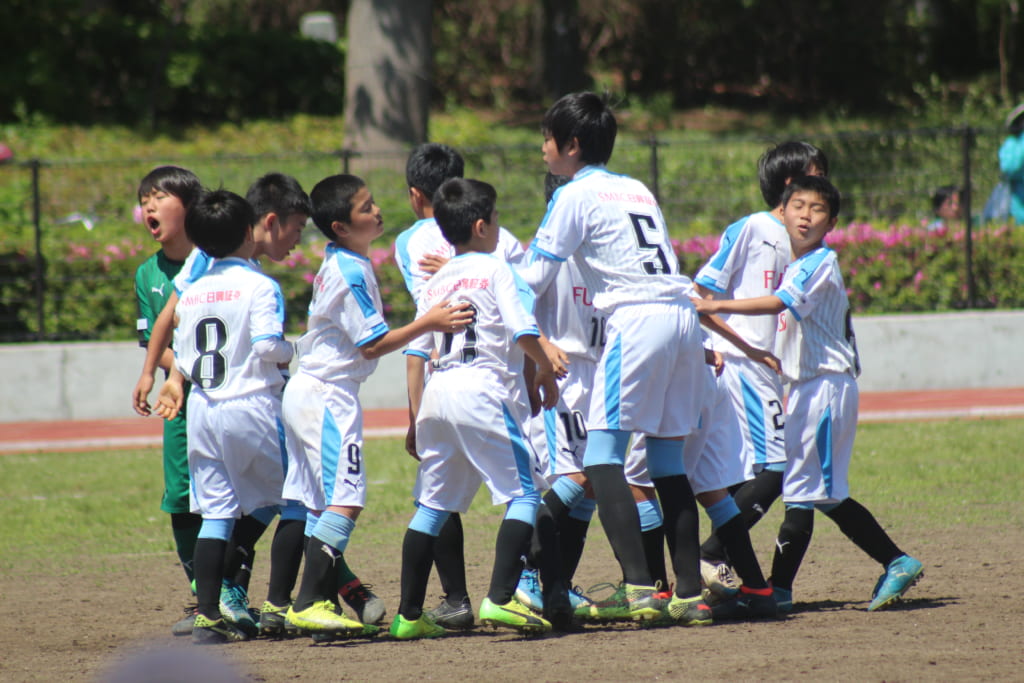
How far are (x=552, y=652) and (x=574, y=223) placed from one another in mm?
1687

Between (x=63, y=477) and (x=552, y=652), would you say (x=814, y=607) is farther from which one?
(x=63, y=477)

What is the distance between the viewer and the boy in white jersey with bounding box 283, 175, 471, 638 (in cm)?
477

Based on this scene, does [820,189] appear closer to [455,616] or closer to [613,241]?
[613,241]

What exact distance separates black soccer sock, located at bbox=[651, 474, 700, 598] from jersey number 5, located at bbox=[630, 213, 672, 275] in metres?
0.87

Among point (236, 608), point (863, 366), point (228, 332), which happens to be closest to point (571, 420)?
point (228, 332)

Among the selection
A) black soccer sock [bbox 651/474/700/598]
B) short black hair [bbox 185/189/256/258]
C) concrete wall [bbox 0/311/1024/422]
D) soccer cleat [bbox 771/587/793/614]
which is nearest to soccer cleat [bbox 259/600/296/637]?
short black hair [bbox 185/189/256/258]

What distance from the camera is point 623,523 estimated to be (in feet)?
15.8

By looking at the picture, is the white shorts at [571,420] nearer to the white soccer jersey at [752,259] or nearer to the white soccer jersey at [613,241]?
the white soccer jersey at [613,241]

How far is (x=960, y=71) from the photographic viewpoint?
2775 centimetres

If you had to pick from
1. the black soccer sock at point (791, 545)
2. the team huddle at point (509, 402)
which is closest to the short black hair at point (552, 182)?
the team huddle at point (509, 402)

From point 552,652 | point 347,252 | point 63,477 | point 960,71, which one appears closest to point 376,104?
point 63,477

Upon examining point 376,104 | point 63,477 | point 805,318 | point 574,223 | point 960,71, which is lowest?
point 63,477

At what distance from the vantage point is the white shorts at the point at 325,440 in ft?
15.8

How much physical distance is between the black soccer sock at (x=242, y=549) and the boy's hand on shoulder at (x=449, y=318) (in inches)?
51.0
